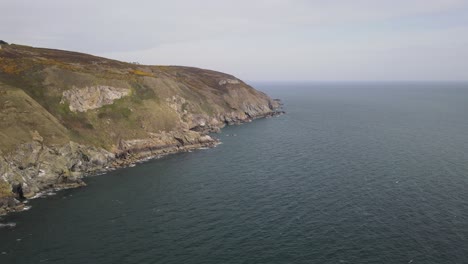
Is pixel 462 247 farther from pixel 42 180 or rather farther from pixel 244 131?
pixel 244 131

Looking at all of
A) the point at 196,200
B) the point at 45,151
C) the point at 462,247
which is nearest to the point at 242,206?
the point at 196,200

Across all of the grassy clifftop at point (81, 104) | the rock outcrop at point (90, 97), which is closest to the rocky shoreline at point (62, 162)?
the grassy clifftop at point (81, 104)

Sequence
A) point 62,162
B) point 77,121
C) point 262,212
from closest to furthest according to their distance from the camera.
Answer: point 262,212 → point 62,162 → point 77,121

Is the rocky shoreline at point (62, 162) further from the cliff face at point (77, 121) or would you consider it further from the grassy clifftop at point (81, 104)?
the grassy clifftop at point (81, 104)

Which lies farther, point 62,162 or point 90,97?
point 90,97

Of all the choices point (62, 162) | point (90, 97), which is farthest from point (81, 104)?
point (62, 162)

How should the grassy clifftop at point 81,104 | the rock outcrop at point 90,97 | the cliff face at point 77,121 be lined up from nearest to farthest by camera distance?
the cliff face at point 77,121 < the grassy clifftop at point 81,104 < the rock outcrop at point 90,97

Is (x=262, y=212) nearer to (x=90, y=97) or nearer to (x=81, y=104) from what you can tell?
(x=81, y=104)
